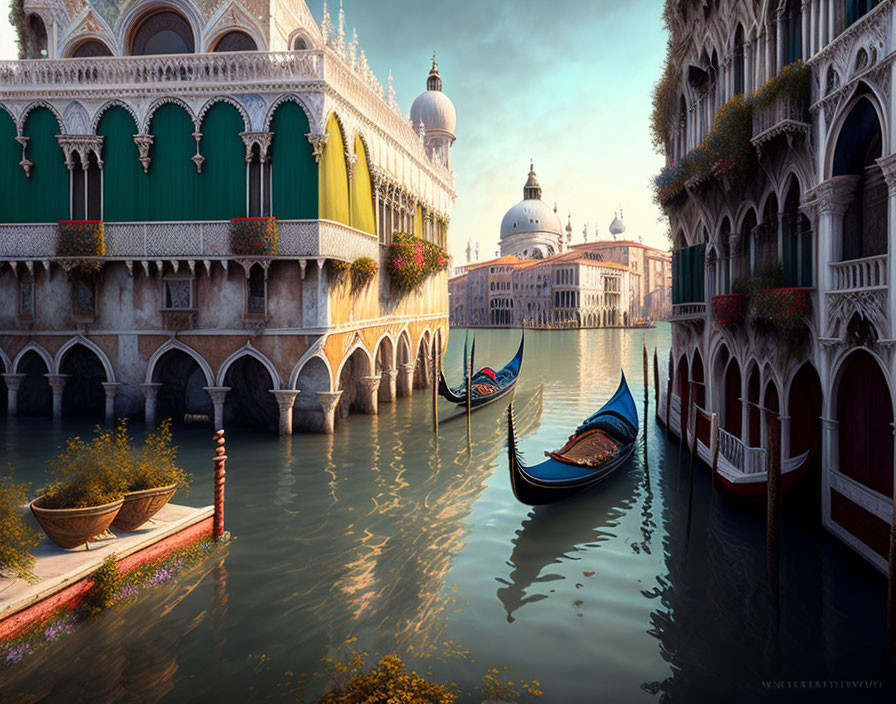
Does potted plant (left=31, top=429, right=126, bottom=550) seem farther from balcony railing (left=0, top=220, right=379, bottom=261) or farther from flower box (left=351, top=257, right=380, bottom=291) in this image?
flower box (left=351, top=257, right=380, bottom=291)

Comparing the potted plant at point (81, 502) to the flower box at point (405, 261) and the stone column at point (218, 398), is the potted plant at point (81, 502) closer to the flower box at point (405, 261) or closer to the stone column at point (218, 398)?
the stone column at point (218, 398)

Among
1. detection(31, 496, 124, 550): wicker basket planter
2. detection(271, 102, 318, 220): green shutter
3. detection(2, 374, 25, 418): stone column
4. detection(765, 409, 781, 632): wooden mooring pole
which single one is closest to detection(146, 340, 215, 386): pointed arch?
detection(2, 374, 25, 418): stone column

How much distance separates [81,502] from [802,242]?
362 inches

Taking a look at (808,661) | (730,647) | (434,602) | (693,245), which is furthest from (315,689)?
(693,245)

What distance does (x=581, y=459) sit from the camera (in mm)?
10281

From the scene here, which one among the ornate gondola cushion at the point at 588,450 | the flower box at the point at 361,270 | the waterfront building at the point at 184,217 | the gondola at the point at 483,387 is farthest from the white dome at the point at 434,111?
the ornate gondola cushion at the point at 588,450

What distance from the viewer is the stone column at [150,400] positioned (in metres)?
13.6

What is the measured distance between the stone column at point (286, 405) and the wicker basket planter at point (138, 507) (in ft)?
19.9

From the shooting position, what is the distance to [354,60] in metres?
14.7

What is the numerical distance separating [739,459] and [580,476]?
7.94 ft

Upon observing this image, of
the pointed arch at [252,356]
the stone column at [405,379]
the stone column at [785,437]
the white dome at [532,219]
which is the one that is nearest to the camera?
the stone column at [785,437]

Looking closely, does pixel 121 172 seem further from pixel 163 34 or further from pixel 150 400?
pixel 150 400

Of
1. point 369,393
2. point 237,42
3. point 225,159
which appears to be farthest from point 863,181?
point 237,42

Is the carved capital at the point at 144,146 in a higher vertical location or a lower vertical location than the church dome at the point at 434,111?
lower
